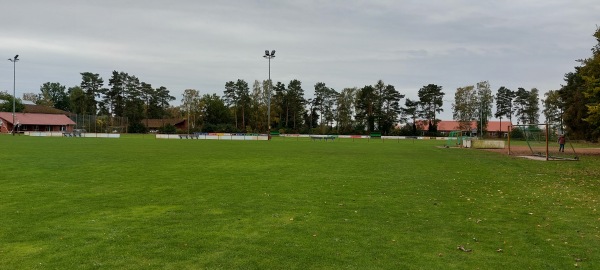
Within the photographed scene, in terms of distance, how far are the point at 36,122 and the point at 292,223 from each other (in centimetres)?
11059

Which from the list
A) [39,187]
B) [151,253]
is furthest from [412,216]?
[39,187]

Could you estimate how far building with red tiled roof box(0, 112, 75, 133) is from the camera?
94.4m

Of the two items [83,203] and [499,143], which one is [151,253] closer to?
[83,203]

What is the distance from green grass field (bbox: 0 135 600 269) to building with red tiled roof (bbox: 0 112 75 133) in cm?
9761

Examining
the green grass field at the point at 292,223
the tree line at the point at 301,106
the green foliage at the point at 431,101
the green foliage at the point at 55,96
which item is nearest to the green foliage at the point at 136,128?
the tree line at the point at 301,106

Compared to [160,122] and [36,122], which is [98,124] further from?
[160,122]

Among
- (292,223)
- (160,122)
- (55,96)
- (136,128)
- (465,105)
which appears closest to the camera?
(292,223)

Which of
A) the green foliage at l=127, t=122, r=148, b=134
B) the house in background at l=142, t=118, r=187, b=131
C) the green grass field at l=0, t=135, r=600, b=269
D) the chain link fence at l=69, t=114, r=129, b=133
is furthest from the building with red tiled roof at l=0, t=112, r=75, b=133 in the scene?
the green grass field at l=0, t=135, r=600, b=269

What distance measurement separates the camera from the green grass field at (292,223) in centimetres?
572

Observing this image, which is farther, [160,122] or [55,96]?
[55,96]

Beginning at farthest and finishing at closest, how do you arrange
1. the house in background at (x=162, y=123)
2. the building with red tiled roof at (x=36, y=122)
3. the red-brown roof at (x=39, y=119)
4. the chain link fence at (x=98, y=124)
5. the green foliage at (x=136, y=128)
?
the house in background at (x=162, y=123) → the green foliage at (x=136, y=128) → the chain link fence at (x=98, y=124) → the red-brown roof at (x=39, y=119) → the building with red tiled roof at (x=36, y=122)

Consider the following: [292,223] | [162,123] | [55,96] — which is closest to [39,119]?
[162,123]

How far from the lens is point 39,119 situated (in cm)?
10162

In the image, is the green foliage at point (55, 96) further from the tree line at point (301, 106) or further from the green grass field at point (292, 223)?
the green grass field at point (292, 223)
